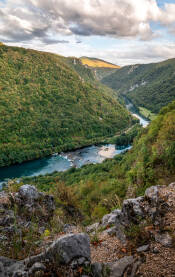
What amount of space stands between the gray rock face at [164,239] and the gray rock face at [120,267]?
38.4 inches

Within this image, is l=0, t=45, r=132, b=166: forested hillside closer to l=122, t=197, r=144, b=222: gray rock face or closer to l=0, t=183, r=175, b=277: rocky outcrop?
l=122, t=197, r=144, b=222: gray rock face

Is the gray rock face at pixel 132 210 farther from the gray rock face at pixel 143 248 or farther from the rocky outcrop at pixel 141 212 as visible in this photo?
the gray rock face at pixel 143 248

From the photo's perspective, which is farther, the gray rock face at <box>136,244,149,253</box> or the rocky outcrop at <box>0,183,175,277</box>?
the gray rock face at <box>136,244,149,253</box>

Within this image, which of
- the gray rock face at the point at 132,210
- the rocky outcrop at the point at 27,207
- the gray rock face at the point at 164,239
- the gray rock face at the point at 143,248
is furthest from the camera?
the rocky outcrop at the point at 27,207

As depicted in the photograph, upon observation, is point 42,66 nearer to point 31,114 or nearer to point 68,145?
point 31,114

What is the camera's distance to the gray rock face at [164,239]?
190 inches

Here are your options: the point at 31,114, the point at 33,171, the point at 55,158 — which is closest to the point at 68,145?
the point at 55,158

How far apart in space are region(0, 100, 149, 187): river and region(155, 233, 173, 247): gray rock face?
63.1 metres

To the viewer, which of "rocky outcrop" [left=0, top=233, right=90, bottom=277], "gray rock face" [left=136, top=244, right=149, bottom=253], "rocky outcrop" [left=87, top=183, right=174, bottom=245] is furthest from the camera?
"rocky outcrop" [left=87, top=183, right=174, bottom=245]

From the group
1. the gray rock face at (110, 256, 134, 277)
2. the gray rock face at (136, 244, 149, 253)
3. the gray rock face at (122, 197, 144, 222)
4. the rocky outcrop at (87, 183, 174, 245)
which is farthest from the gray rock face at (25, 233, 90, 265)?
the gray rock face at (122, 197, 144, 222)

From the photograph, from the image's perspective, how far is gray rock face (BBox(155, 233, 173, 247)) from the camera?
4.82m

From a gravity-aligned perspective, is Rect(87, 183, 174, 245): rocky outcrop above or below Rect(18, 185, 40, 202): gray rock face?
above

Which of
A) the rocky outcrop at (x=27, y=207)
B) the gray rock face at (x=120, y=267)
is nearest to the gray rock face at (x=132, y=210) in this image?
the gray rock face at (x=120, y=267)

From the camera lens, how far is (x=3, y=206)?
884 centimetres
